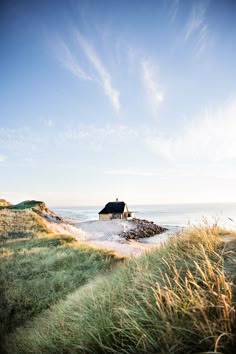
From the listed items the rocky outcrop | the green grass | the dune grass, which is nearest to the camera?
the dune grass

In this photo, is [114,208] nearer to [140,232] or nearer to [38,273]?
[140,232]

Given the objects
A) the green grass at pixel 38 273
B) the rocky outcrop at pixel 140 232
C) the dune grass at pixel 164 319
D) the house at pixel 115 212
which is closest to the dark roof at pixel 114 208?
the house at pixel 115 212

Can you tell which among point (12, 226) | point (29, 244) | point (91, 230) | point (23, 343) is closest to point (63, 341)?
point (23, 343)

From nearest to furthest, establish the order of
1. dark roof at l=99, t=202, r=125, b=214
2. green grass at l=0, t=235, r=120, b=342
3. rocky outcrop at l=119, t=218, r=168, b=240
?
green grass at l=0, t=235, r=120, b=342, rocky outcrop at l=119, t=218, r=168, b=240, dark roof at l=99, t=202, r=125, b=214

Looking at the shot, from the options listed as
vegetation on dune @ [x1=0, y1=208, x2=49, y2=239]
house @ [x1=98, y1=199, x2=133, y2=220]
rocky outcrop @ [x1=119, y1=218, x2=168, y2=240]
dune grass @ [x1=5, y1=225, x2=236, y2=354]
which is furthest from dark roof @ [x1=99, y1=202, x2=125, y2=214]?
dune grass @ [x1=5, y1=225, x2=236, y2=354]

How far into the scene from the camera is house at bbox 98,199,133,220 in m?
33.7

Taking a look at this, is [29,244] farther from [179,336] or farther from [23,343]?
[179,336]

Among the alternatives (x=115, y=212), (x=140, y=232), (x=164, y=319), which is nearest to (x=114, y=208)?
(x=115, y=212)

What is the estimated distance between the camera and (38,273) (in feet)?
22.8

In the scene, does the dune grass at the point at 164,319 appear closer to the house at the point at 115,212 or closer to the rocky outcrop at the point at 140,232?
the rocky outcrop at the point at 140,232

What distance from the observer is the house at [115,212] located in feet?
111

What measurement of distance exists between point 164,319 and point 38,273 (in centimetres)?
625

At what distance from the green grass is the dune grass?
868 millimetres

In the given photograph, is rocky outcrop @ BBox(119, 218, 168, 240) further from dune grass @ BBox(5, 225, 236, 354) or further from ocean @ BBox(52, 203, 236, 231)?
dune grass @ BBox(5, 225, 236, 354)
